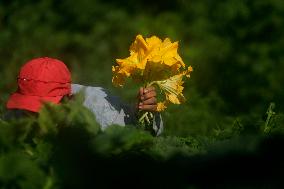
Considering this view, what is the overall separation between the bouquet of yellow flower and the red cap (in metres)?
0.20

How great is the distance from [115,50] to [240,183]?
6085 mm

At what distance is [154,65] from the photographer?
97.4 inches

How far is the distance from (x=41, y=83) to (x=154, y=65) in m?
0.43

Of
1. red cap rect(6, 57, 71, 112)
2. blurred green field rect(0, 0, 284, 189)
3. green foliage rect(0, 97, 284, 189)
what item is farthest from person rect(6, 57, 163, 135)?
blurred green field rect(0, 0, 284, 189)

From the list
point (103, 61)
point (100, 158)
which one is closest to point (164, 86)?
point (100, 158)

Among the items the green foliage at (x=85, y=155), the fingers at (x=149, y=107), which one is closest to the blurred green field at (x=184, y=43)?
the fingers at (x=149, y=107)

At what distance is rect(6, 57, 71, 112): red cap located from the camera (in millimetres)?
2631

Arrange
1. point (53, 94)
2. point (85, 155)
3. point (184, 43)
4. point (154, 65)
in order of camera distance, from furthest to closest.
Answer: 1. point (184, 43)
2. point (53, 94)
3. point (154, 65)
4. point (85, 155)

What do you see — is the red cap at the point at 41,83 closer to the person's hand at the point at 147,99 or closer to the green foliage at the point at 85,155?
the person's hand at the point at 147,99

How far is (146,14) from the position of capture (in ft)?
23.6

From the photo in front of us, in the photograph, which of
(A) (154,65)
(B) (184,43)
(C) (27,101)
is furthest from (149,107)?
(B) (184,43)

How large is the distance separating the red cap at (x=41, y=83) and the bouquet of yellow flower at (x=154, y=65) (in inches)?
7.9

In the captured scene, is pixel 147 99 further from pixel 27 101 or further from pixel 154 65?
pixel 27 101

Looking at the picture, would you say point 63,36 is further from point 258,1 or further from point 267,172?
point 267,172
